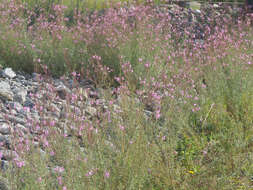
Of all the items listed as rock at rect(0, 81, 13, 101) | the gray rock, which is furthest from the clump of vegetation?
rock at rect(0, 81, 13, 101)

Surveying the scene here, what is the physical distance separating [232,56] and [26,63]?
279cm

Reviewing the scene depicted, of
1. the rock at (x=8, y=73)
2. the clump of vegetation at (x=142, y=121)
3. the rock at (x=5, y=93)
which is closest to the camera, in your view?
the clump of vegetation at (x=142, y=121)

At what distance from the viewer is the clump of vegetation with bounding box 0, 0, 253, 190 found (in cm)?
234

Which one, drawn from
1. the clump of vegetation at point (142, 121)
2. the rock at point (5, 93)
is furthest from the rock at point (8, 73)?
the rock at point (5, 93)

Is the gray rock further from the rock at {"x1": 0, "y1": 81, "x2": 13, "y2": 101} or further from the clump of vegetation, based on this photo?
the clump of vegetation

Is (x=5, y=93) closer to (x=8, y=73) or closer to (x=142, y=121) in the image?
(x=8, y=73)

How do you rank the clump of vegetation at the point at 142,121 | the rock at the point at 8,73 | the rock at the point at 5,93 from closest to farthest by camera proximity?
the clump of vegetation at the point at 142,121 < the rock at the point at 5,93 < the rock at the point at 8,73

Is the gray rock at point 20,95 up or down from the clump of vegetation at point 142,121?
down

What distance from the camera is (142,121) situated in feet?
9.40

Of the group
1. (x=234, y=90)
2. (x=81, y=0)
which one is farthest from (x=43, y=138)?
(x=81, y=0)

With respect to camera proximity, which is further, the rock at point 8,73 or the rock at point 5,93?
the rock at point 8,73

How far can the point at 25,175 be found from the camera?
2.27 metres

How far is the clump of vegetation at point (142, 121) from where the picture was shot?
234 cm

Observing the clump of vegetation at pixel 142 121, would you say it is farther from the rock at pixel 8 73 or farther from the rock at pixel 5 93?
the rock at pixel 5 93
